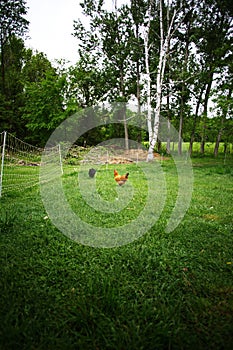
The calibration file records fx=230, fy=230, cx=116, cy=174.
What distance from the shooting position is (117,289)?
2.02 m

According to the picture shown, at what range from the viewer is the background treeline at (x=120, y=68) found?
1475cm

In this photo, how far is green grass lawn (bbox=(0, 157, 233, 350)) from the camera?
1542 mm

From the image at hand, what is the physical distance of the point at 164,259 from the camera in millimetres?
2545

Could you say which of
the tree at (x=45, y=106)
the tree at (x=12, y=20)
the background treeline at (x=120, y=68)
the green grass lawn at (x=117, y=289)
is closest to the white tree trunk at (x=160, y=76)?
the background treeline at (x=120, y=68)

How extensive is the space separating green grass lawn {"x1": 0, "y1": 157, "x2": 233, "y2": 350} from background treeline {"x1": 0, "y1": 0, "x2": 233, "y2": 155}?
1146 cm

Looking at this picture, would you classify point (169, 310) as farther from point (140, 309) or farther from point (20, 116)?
point (20, 116)

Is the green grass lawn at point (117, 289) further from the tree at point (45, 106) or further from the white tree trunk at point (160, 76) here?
the tree at point (45, 106)

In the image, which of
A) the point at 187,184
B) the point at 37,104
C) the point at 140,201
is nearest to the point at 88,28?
the point at 37,104

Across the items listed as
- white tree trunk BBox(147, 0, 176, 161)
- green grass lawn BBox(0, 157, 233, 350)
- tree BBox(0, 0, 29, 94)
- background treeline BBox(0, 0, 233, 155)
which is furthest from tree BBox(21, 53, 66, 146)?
green grass lawn BBox(0, 157, 233, 350)

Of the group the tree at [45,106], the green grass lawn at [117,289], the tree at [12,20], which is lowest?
the green grass lawn at [117,289]

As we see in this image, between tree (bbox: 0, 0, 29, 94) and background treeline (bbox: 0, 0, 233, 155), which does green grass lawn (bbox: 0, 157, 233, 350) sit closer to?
background treeline (bbox: 0, 0, 233, 155)

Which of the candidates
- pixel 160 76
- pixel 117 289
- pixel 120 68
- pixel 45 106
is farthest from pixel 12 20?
pixel 117 289

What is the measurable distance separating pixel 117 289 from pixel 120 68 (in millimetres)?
19051

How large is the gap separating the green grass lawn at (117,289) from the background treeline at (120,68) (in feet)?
37.6
